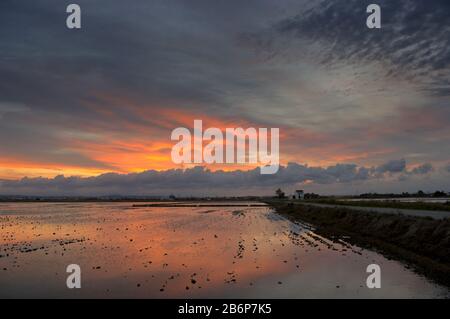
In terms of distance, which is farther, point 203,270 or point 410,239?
point 410,239

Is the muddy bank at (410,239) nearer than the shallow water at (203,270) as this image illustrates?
No

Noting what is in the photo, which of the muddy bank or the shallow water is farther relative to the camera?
the muddy bank

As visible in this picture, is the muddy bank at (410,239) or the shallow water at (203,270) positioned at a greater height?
the muddy bank at (410,239)

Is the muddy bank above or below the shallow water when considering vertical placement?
above

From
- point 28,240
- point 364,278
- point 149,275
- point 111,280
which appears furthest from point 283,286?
point 28,240

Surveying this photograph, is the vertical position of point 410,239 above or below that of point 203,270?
above

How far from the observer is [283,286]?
1795cm
